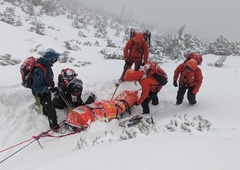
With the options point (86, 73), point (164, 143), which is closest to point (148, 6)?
point (86, 73)

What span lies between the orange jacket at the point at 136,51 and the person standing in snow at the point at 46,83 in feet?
8.41

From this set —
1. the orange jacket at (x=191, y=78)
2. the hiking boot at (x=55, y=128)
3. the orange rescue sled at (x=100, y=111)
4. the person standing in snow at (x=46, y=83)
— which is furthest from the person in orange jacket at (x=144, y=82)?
the hiking boot at (x=55, y=128)

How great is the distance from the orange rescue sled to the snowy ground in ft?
0.57

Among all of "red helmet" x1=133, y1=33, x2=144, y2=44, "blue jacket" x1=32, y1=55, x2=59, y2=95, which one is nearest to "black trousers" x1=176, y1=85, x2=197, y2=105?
"red helmet" x1=133, y1=33, x2=144, y2=44

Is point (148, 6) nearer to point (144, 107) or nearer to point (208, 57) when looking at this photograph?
point (208, 57)

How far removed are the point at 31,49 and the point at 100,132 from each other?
17.4ft

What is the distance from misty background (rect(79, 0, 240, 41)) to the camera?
4928cm

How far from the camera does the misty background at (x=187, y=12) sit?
162 ft

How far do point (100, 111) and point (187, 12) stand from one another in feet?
181

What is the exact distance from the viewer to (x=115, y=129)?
6469 mm

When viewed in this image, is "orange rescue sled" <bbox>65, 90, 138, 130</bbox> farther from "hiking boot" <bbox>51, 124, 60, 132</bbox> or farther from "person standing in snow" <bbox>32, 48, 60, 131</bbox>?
"person standing in snow" <bbox>32, 48, 60, 131</bbox>

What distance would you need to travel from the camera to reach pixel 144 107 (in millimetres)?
7398

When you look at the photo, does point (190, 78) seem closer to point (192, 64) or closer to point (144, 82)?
point (192, 64)

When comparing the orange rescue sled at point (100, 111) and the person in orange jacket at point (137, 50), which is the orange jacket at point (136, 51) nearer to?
the person in orange jacket at point (137, 50)
